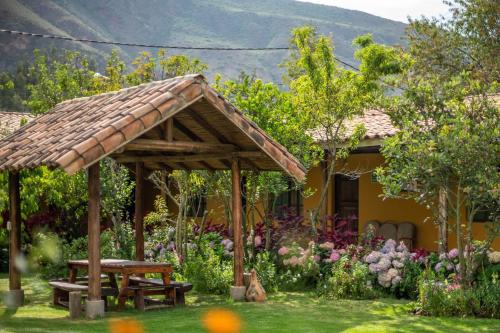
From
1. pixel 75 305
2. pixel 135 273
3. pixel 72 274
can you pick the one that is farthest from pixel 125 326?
pixel 72 274

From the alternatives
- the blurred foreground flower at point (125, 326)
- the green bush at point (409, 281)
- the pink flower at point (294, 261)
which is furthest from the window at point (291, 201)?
the blurred foreground flower at point (125, 326)

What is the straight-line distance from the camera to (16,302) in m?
11.0

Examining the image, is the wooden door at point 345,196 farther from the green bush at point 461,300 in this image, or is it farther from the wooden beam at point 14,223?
the wooden beam at point 14,223

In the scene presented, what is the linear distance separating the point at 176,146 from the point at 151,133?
1472 mm

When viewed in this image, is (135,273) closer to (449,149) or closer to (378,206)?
(449,149)

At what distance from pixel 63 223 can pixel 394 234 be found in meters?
7.20

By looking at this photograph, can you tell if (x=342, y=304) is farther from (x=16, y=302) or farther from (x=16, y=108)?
(x=16, y=108)

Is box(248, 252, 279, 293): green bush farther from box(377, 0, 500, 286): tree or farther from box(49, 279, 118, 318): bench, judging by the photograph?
box(377, 0, 500, 286): tree

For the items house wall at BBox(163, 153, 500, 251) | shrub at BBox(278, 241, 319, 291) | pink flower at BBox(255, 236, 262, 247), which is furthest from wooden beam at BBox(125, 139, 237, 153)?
house wall at BBox(163, 153, 500, 251)

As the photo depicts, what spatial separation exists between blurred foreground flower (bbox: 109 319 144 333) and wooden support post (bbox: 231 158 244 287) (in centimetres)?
194

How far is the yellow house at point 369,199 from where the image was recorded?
1484 cm

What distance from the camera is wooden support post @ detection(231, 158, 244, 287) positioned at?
1071cm

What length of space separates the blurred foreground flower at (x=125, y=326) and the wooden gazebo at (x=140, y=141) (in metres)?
0.44

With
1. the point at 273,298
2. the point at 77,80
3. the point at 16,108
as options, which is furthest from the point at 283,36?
the point at 273,298
